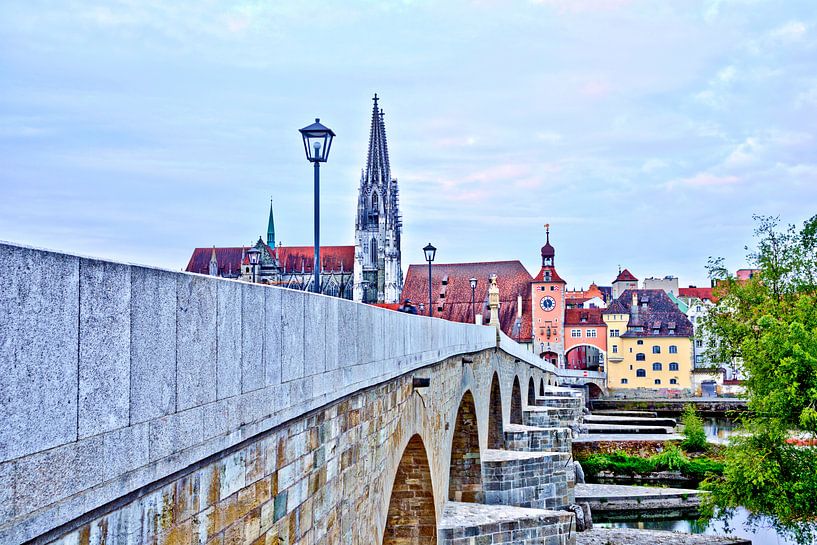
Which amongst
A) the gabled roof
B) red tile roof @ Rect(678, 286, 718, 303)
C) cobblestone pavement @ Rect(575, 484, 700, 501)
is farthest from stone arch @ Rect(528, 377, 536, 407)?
red tile roof @ Rect(678, 286, 718, 303)

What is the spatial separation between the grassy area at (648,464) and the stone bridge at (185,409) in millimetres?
33297

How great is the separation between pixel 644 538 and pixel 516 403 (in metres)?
12.0

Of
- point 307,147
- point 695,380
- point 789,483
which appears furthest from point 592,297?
point 307,147

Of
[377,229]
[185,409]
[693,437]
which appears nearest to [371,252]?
[377,229]

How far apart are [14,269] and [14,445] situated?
515 mm

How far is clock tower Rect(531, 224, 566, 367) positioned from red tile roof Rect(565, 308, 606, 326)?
49.8 inches

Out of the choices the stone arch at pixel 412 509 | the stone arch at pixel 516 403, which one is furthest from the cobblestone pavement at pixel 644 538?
the stone arch at pixel 412 509

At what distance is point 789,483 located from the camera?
21.8m

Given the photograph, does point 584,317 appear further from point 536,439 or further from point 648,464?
point 536,439

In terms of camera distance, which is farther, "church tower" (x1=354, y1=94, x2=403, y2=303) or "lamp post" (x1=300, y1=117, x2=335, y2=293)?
"church tower" (x1=354, y1=94, x2=403, y2=303)

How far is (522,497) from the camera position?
23.4 m

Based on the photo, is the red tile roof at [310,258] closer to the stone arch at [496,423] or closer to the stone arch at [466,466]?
the stone arch at [496,423]

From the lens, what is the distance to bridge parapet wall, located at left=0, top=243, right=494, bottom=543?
2.41m

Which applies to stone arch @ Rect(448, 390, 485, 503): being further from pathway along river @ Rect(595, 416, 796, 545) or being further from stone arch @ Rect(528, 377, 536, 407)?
stone arch @ Rect(528, 377, 536, 407)
